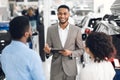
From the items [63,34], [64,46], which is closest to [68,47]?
[64,46]

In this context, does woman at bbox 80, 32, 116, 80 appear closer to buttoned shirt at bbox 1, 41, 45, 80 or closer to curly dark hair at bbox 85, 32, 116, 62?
curly dark hair at bbox 85, 32, 116, 62

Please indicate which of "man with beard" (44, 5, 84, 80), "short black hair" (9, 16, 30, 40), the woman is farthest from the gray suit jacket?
"short black hair" (9, 16, 30, 40)

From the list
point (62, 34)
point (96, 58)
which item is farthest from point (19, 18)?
point (62, 34)

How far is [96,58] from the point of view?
8.18 ft

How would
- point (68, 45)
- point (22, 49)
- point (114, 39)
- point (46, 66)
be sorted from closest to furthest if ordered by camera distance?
point (22, 49), point (68, 45), point (114, 39), point (46, 66)

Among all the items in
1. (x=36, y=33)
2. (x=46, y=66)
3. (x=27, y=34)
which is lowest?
(x=46, y=66)

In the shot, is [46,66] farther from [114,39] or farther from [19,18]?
[19,18]

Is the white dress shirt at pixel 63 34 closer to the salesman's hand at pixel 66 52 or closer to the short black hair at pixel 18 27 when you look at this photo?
the salesman's hand at pixel 66 52

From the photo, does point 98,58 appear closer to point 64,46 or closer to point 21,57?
point 21,57

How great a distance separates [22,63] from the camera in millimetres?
2441

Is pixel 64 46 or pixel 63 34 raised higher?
pixel 63 34

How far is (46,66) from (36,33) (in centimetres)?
89

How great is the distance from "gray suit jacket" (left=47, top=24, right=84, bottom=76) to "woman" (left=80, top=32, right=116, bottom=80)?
1112mm

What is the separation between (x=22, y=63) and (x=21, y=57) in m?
0.05
